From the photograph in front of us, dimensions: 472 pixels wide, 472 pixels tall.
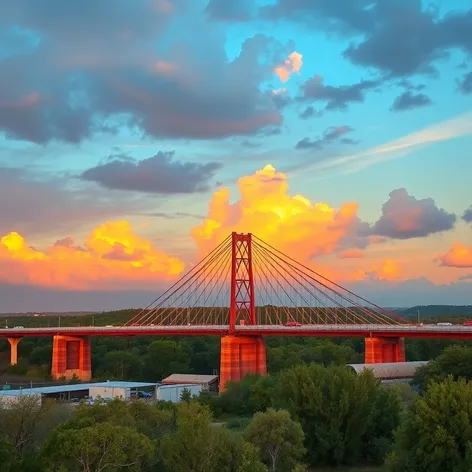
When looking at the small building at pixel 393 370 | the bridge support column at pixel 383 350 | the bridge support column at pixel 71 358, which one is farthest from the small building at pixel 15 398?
the bridge support column at pixel 71 358

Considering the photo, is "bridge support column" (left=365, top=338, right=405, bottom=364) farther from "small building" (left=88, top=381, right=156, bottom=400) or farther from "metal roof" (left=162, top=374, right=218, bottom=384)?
"small building" (left=88, top=381, right=156, bottom=400)

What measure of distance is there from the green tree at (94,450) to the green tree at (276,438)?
26.8ft

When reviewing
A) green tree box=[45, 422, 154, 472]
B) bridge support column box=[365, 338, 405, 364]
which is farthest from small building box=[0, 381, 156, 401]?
green tree box=[45, 422, 154, 472]

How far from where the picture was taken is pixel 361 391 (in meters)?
39.0

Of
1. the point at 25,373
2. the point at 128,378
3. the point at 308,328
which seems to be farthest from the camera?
the point at 25,373

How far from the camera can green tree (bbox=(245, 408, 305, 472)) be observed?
1313 inches

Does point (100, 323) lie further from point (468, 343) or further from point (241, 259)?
point (468, 343)

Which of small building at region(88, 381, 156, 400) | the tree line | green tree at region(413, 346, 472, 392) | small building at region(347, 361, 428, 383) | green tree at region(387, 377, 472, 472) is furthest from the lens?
small building at region(347, 361, 428, 383)

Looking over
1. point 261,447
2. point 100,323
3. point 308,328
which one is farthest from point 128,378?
point 261,447

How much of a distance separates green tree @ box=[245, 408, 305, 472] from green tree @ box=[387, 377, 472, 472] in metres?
4.33

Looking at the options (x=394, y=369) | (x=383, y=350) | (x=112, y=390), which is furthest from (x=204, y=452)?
(x=383, y=350)

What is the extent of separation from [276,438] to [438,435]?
6.93m

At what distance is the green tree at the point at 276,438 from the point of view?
3334 cm

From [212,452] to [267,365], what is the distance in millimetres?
57985
